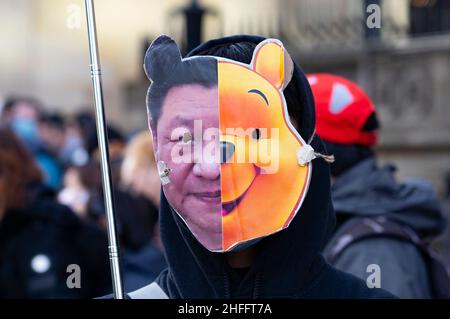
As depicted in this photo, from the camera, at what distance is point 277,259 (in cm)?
207

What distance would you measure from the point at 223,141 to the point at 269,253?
0.26 m

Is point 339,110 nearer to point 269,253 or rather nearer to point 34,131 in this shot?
point 269,253

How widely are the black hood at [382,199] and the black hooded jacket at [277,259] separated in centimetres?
127

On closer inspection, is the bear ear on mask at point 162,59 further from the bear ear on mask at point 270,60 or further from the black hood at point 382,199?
the black hood at point 382,199

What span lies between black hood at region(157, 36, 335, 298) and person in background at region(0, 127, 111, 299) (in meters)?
2.06

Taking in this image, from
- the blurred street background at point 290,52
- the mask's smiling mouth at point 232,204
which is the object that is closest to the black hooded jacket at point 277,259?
the mask's smiling mouth at point 232,204

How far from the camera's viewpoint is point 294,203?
200 centimetres

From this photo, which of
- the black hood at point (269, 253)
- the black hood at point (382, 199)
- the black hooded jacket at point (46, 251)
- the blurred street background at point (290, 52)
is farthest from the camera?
the blurred street background at point (290, 52)

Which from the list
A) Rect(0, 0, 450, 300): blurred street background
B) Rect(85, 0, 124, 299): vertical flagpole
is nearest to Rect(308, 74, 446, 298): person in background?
Rect(85, 0, 124, 299): vertical flagpole

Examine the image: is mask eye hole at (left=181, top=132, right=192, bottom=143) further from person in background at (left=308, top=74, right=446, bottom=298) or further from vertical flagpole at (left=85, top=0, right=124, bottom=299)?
person in background at (left=308, top=74, right=446, bottom=298)

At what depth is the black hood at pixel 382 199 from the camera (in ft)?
11.2

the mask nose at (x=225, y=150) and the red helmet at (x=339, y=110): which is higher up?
the mask nose at (x=225, y=150)

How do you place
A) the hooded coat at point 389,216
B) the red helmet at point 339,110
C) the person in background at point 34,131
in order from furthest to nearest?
the person in background at point 34,131 → the red helmet at point 339,110 → the hooded coat at point 389,216
